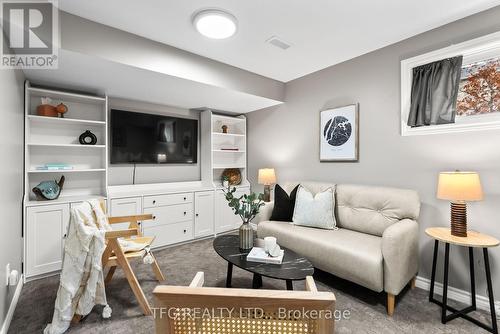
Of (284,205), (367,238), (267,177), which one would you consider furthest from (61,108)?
(367,238)

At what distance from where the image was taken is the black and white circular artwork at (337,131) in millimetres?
2904

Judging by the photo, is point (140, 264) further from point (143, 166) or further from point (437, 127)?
point (437, 127)

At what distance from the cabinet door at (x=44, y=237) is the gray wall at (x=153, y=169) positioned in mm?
853

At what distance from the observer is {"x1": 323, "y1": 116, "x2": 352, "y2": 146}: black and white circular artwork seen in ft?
9.53

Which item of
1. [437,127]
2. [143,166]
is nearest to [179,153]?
[143,166]

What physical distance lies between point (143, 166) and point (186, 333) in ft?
10.1

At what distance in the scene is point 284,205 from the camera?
2.90 metres

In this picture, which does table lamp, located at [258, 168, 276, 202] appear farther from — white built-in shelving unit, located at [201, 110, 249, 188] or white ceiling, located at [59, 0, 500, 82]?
white ceiling, located at [59, 0, 500, 82]

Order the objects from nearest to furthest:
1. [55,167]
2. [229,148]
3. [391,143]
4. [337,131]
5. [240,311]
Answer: [240,311], [391,143], [55,167], [337,131], [229,148]

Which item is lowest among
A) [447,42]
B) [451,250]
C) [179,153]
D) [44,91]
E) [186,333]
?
[451,250]

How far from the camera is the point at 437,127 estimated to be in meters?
2.19

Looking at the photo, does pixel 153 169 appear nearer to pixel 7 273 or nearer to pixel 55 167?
pixel 55 167

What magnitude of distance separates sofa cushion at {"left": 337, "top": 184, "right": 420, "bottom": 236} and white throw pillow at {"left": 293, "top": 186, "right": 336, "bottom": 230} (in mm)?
155

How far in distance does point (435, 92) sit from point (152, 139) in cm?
348
